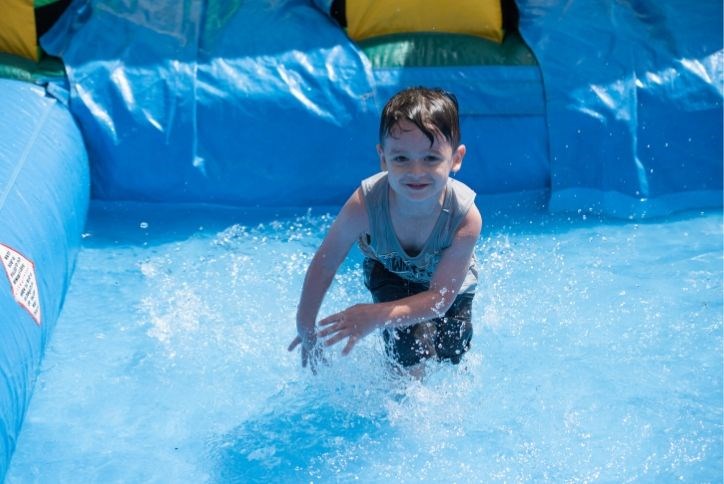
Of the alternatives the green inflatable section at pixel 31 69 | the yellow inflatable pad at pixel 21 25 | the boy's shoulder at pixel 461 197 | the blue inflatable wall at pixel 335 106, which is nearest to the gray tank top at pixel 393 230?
the boy's shoulder at pixel 461 197

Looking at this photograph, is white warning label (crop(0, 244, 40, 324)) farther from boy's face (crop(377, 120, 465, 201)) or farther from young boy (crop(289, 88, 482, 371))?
boy's face (crop(377, 120, 465, 201))

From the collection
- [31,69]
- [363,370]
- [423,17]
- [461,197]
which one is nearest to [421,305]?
[461,197]

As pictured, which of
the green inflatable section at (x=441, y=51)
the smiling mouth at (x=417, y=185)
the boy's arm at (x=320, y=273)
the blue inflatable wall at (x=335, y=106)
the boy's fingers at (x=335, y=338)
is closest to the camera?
the boy's fingers at (x=335, y=338)

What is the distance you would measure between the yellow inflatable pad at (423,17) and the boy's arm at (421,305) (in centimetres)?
157

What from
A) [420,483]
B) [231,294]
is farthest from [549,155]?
[420,483]

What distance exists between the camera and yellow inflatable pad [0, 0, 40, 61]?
366cm

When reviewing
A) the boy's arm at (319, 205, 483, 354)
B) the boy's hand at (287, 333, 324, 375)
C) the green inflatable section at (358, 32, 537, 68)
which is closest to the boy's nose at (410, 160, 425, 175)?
the boy's arm at (319, 205, 483, 354)

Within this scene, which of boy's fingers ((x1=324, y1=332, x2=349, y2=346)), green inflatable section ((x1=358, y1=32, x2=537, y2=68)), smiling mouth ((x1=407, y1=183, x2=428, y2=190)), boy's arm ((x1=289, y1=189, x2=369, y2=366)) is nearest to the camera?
boy's fingers ((x1=324, y1=332, x2=349, y2=346))

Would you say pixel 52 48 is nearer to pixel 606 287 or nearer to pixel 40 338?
pixel 40 338

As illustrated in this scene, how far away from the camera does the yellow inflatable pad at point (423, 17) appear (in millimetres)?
3795

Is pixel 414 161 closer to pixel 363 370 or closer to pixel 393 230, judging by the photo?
pixel 393 230

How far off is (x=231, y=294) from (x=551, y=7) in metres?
1.76

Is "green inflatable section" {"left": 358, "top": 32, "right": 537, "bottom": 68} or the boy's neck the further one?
"green inflatable section" {"left": 358, "top": 32, "right": 537, "bottom": 68}

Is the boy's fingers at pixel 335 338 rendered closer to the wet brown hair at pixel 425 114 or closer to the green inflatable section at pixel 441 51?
the wet brown hair at pixel 425 114
